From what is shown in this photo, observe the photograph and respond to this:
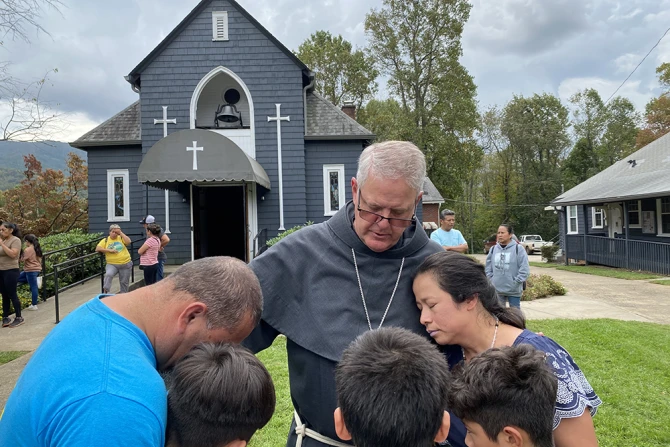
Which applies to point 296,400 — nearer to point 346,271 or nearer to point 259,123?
point 346,271

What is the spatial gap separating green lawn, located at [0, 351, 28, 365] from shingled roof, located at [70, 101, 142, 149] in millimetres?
9050

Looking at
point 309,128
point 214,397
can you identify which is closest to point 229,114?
point 309,128

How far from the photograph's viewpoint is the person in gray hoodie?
25.0 feet

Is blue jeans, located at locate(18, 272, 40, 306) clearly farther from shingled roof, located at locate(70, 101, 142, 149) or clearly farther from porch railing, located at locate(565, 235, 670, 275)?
porch railing, located at locate(565, 235, 670, 275)

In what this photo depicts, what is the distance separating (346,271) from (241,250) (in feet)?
54.2

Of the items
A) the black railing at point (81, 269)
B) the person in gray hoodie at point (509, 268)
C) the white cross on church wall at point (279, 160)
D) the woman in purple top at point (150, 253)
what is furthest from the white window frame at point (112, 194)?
the person in gray hoodie at point (509, 268)

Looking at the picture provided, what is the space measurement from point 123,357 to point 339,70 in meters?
35.1

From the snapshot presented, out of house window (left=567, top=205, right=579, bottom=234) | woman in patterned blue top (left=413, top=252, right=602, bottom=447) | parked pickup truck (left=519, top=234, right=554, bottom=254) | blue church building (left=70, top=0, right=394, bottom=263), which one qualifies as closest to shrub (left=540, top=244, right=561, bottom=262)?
house window (left=567, top=205, right=579, bottom=234)

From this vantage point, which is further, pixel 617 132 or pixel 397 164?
pixel 617 132

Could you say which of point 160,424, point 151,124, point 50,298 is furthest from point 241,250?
point 160,424

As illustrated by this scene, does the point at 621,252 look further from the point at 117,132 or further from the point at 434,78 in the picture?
the point at 117,132

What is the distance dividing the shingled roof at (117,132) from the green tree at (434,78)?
55.0ft

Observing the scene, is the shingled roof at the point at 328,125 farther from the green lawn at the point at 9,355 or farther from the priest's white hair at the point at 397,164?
the priest's white hair at the point at 397,164

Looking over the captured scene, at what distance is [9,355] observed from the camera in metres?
6.77
